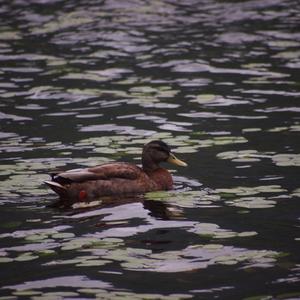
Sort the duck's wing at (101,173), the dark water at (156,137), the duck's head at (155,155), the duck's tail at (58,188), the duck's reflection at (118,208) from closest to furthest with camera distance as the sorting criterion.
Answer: the dark water at (156,137) → the duck's reflection at (118,208) → the duck's tail at (58,188) → the duck's wing at (101,173) → the duck's head at (155,155)

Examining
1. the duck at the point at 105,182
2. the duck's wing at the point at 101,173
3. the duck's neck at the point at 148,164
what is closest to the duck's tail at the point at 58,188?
the duck at the point at 105,182

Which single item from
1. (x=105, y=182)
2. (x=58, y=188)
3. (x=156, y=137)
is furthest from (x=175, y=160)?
(x=156, y=137)

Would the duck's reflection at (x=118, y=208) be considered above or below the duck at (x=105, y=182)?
below

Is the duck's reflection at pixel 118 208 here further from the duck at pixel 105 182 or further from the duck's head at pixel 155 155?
the duck's head at pixel 155 155

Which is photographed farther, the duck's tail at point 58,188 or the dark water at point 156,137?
the duck's tail at point 58,188

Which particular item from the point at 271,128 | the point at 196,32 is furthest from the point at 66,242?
the point at 196,32

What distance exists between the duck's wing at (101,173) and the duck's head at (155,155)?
0.52m

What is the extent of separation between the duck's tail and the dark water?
0.19 metres

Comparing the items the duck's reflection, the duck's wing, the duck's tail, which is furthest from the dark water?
the duck's wing

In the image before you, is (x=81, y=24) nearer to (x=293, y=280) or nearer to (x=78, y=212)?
(x=78, y=212)

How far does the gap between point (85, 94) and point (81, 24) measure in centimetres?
710

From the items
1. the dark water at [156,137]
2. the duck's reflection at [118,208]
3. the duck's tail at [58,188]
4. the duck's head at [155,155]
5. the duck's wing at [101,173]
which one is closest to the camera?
the dark water at [156,137]

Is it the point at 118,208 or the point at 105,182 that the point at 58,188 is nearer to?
the point at 105,182

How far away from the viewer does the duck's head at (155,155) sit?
12.8 meters
